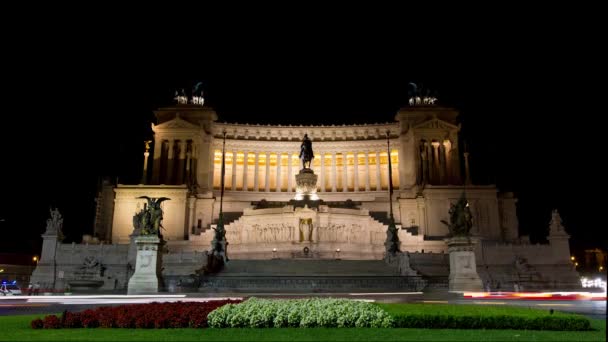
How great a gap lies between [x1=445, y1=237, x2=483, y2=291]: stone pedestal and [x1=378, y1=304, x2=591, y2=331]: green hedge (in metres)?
15.6

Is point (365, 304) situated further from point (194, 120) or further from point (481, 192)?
point (194, 120)


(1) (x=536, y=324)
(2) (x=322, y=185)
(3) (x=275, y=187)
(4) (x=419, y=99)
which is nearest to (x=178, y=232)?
(3) (x=275, y=187)

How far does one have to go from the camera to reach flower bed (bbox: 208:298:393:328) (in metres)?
14.0

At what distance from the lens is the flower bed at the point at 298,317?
551 inches

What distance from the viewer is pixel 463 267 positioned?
30.4 metres

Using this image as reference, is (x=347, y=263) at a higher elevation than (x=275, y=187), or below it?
below

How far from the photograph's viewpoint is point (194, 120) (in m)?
84.6

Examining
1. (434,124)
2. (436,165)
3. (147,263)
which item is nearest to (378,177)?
(436,165)

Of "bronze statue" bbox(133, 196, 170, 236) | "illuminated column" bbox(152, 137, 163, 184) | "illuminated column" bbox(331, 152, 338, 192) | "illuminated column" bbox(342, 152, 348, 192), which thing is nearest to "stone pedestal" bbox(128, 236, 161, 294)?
"bronze statue" bbox(133, 196, 170, 236)

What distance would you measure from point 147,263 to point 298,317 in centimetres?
1878

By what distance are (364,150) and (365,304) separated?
2887 inches

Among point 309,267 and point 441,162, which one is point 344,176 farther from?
point 309,267

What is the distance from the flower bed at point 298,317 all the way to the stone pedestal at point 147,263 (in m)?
16.9

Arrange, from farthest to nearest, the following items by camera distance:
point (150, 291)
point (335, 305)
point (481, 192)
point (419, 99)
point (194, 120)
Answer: point (419, 99) < point (194, 120) < point (481, 192) < point (150, 291) < point (335, 305)
